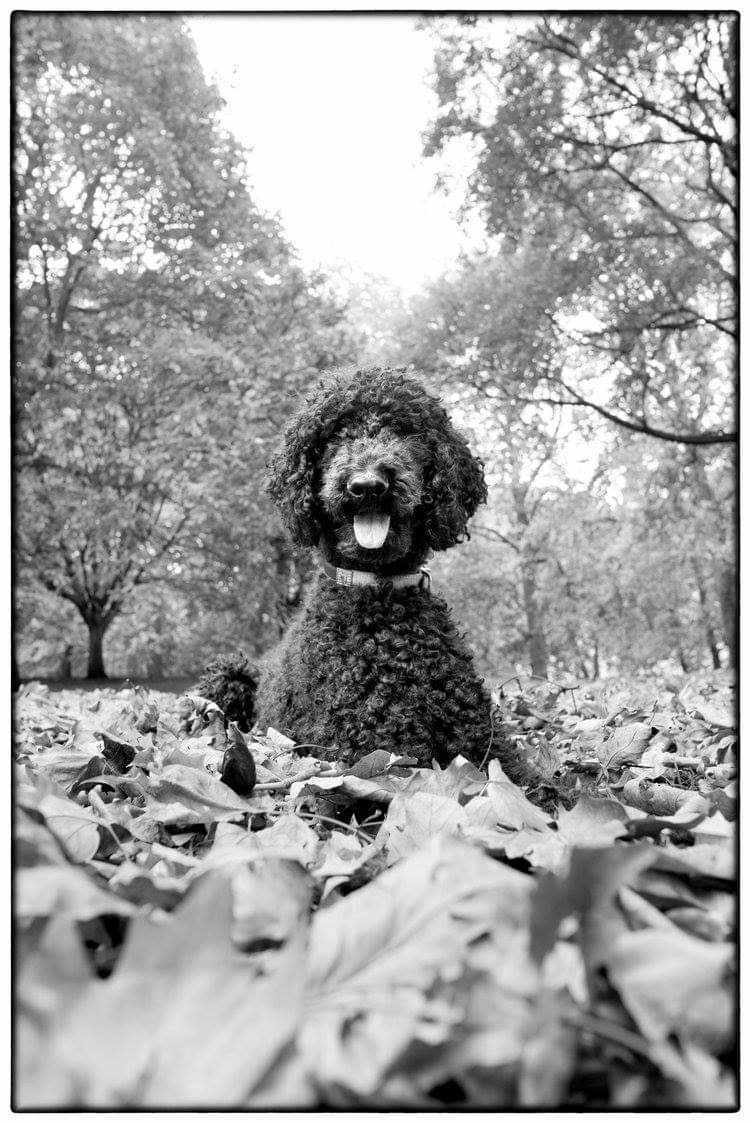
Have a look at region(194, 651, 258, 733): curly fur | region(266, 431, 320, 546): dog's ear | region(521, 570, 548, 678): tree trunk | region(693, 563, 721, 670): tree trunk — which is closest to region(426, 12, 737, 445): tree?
region(266, 431, 320, 546): dog's ear

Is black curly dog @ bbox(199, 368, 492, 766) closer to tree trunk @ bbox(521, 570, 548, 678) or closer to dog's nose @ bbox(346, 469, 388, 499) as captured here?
dog's nose @ bbox(346, 469, 388, 499)

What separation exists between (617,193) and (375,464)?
240 cm

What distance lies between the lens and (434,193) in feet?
8.87

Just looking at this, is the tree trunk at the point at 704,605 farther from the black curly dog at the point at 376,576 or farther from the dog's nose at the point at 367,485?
the dog's nose at the point at 367,485

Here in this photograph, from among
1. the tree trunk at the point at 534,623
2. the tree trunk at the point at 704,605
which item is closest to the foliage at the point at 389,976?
the tree trunk at the point at 704,605

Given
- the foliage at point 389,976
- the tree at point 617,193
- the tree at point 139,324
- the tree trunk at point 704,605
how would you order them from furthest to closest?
the tree trunk at point 704,605
the tree at point 139,324
the tree at point 617,193
the foliage at point 389,976

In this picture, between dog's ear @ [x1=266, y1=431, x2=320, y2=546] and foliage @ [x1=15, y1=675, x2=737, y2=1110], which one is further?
dog's ear @ [x1=266, y1=431, x2=320, y2=546]

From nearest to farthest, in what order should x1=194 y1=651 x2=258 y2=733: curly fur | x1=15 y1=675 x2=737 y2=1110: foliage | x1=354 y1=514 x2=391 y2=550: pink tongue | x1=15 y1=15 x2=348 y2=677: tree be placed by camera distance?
x1=15 y1=675 x2=737 y2=1110: foliage, x1=15 y1=15 x2=348 y2=677: tree, x1=354 y1=514 x2=391 y2=550: pink tongue, x1=194 y1=651 x2=258 y2=733: curly fur

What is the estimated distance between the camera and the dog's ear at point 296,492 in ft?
8.77

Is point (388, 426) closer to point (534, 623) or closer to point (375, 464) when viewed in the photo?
point (375, 464)

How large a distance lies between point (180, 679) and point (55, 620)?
5.90m

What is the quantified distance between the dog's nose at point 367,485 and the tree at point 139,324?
0.91 metres

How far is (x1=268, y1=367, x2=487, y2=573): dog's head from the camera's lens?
8.11ft
